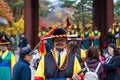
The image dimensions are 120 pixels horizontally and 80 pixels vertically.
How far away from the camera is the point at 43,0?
74375 mm

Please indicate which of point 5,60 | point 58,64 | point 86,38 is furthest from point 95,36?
point 58,64

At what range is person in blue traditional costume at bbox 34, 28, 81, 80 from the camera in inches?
216

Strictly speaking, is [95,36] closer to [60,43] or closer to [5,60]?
[5,60]

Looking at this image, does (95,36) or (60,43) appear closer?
(60,43)

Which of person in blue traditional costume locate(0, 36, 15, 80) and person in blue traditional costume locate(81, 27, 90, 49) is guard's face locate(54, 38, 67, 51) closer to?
person in blue traditional costume locate(0, 36, 15, 80)

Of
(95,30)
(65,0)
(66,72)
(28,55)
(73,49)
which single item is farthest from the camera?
(65,0)

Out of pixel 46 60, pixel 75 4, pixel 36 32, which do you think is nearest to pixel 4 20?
pixel 75 4

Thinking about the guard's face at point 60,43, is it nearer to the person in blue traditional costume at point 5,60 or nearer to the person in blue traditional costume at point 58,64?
the person in blue traditional costume at point 58,64

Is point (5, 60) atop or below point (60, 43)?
below

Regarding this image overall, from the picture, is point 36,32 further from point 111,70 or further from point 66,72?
point 66,72

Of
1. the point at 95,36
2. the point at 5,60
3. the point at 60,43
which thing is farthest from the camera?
the point at 95,36

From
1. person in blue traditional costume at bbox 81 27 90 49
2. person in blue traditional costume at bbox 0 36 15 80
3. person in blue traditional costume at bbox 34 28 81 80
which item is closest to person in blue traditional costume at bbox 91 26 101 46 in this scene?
person in blue traditional costume at bbox 81 27 90 49

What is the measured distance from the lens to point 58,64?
18.1 ft

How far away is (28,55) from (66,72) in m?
2.13
